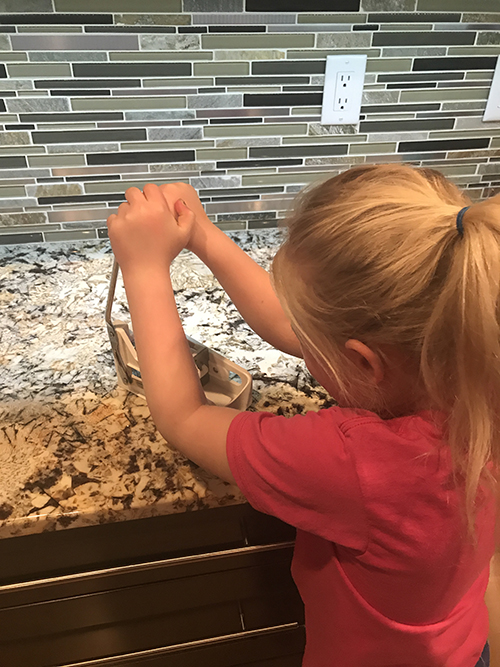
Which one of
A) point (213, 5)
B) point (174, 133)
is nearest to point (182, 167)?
point (174, 133)

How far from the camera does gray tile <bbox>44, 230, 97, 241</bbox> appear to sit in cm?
112

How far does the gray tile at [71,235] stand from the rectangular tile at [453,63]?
0.71m

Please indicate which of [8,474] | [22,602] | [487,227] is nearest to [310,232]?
[487,227]

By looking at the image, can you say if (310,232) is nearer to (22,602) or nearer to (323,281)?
(323,281)

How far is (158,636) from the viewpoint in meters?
0.84

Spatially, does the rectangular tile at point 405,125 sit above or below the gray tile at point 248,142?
above

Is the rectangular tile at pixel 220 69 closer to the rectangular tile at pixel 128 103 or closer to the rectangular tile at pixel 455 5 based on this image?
the rectangular tile at pixel 128 103

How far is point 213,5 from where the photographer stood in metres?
0.90

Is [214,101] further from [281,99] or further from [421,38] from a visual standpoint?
[421,38]

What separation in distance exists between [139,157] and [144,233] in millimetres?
479

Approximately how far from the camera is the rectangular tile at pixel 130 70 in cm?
94

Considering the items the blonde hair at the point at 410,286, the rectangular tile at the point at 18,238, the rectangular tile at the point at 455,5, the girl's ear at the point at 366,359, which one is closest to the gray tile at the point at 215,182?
the rectangular tile at the point at 18,238

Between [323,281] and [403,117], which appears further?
[403,117]

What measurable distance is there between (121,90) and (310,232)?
623 mm
